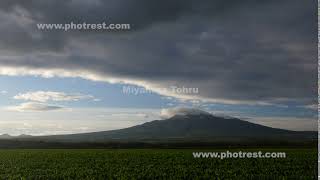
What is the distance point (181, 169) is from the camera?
40.4 meters

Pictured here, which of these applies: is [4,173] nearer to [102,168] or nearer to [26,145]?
[102,168]

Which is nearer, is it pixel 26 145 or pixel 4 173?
pixel 4 173

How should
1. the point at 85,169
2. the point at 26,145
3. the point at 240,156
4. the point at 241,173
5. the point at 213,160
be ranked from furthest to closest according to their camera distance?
the point at 26,145, the point at 240,156, the point at 213,160, the point at 85,169, the point at 241,173

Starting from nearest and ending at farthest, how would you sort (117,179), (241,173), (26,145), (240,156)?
1. (117,179)
2. (241,173)
3. (240,156)
4. (26,145)

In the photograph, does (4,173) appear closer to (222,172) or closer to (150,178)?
(150,178)

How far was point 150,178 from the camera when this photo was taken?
34.9 m

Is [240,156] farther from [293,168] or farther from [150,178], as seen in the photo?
[150,178]

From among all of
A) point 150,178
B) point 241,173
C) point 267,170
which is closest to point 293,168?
point 267,170

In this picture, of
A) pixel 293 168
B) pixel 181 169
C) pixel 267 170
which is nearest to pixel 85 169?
pixel 181 169

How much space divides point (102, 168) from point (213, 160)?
12.3 m

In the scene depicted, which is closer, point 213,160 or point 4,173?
point 4,173

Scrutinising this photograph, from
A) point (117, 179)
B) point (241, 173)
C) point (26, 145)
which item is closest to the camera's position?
point (117, 179)

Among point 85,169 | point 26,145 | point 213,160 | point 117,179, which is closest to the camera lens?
point 117,179

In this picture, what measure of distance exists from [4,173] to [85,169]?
258 inches
